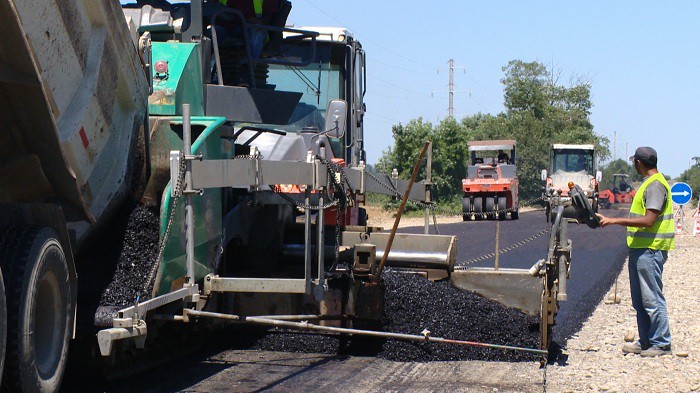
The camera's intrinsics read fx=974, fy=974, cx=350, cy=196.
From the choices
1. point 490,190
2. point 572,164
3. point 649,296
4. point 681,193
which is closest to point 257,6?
point 649,296

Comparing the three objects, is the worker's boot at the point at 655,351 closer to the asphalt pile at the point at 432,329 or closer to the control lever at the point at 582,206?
the asphalt pile at the point at 432,329

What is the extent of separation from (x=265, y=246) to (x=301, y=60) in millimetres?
2362

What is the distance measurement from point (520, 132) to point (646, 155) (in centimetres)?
5977

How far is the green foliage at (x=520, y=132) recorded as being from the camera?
49.1 meters

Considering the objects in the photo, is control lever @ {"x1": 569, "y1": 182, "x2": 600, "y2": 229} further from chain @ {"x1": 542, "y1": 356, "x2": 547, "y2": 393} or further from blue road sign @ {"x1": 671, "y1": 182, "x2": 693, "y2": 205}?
blue road sign @ {"x1": 671, "y1": 182, "x2": 693, "y2": 205}

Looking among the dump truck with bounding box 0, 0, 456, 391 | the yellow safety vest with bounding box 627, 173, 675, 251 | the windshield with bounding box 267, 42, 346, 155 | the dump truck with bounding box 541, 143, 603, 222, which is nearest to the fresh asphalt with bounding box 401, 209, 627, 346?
the yellow safety vest with bounding box 627, 173, 675, 251

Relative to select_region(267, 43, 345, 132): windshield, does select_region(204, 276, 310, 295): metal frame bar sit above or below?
below

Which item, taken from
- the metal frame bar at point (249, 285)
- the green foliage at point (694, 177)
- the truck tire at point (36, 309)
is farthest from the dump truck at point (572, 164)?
the green foliage at point (694, 177)

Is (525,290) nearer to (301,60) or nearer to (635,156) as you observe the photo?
(635,156)

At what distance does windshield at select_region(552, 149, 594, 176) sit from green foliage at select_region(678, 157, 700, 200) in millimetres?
50164

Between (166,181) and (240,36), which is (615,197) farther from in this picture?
(166,181)

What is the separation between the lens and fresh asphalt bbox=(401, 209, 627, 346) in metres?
10.1

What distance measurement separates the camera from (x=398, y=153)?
1895 inches

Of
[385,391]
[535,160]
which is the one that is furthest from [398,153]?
[385,391]
